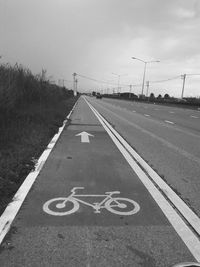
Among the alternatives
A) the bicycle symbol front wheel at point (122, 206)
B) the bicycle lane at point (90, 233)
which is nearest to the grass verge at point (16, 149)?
the bicycle lane at point (90, 233)

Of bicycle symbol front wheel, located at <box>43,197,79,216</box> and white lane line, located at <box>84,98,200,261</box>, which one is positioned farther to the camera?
bicycle symbol front wheel, located at <box>43,197,79,216</box>

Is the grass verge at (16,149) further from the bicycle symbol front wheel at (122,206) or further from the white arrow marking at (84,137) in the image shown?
the bicycle symbol front wheel at (122,206)

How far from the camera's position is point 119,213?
565 cm

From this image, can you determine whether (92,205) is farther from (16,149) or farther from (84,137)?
(84,137)

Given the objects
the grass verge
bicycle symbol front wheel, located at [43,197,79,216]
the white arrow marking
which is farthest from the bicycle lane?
the white arrow marking

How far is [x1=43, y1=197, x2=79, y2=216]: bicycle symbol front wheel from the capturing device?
5.66 m

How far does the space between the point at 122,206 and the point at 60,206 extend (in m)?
0.90

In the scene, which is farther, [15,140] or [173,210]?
[15,140]

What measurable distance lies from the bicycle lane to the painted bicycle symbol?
7 cm

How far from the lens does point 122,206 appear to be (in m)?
5.98

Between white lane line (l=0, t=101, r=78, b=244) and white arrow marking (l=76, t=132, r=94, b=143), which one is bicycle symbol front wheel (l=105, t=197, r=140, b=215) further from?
white arrow marking (l=76, t=132, r=94, b=143)

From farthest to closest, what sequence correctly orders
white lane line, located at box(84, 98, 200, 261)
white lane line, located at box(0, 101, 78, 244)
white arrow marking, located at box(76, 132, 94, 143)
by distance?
white arrow marking, located at box(76, 132, 94, 143) → white lane line, located at box(0, 101, 78, 244) → white lane line, located at box(84, 98, 200, 261)

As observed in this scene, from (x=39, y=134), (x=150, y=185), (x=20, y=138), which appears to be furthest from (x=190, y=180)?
(x=39, y=134)

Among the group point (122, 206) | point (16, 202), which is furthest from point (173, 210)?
point (16, 202)
